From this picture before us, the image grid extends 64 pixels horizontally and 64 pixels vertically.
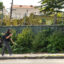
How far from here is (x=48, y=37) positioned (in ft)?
46.5

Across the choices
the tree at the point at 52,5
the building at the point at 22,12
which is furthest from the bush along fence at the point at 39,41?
the building at the point at 22,12

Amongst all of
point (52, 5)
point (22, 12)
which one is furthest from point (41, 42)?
point (22, 12)

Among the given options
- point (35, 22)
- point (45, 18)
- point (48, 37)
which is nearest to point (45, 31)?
point (48, 37)

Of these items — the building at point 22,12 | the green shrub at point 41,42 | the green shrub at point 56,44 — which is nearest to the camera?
the green shrub at point 56,44

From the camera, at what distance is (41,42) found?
13.9 m

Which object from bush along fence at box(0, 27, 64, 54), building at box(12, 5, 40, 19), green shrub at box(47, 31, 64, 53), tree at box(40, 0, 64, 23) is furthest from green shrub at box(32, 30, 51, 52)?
building at box(12, 5, 40, 19)

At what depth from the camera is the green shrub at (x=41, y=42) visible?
1377 centimetres

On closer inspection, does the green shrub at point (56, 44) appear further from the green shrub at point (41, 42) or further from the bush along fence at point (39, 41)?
the green shrub at point (41, 42)

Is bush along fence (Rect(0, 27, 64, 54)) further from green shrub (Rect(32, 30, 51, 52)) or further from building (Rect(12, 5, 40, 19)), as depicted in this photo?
building (Rect(12, 5, 40, 19))

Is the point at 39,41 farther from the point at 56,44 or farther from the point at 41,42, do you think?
the point at 56,44

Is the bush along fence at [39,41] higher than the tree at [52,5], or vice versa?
the tree at [52,5]

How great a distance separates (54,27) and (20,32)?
106 inches

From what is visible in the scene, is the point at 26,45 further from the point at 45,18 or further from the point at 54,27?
the point at 45,18

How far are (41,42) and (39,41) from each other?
0.55ft
